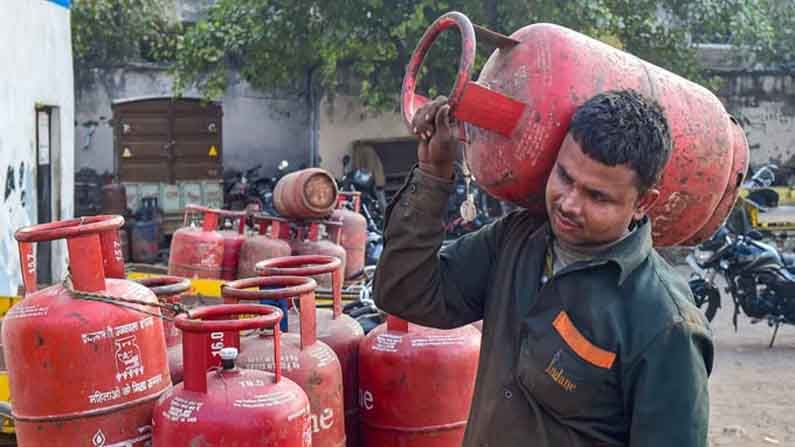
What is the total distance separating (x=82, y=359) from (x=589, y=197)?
5.63 ft

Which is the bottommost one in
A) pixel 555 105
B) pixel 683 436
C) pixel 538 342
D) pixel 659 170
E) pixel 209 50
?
pixel 683 436

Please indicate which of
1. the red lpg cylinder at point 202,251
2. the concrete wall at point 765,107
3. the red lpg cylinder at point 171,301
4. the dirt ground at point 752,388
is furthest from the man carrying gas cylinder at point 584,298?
the concrete wall at point 765,107

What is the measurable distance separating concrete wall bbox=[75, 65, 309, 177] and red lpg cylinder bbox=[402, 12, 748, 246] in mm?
13045

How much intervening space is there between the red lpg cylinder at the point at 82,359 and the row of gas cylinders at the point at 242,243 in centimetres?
373

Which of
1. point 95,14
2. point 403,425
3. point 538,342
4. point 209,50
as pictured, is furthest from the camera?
point 95,14

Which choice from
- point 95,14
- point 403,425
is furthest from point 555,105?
point 95,14

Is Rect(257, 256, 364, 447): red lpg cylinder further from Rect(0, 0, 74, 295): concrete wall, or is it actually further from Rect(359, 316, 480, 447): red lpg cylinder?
Rect(0, 0, 74, 295): concrete wall

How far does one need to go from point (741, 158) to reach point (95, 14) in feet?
43.0

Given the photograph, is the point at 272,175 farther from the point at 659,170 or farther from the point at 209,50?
the point at 659,170

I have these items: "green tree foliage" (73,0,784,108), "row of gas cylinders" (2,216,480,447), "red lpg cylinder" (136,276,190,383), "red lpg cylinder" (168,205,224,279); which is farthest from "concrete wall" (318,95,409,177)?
"row of gas cylinders" (2,216,480,447)

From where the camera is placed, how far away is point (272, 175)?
49.9ft

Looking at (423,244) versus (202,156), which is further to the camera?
(202,156)

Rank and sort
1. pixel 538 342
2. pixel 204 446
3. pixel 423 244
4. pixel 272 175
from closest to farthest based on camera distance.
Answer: pixel 538 342, pixel 423 244, pixel 204 446, pixel 272 175

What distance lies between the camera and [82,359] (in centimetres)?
282
